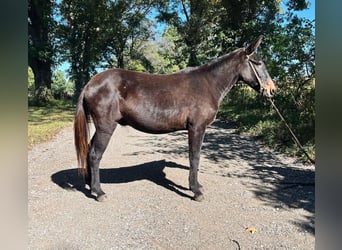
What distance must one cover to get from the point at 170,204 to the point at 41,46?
1352 centimetres

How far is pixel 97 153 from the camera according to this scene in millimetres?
3979

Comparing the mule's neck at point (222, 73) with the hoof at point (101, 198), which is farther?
the mule's neck at point (222, 73)

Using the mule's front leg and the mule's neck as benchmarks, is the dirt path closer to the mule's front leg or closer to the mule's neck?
the mule's front leg

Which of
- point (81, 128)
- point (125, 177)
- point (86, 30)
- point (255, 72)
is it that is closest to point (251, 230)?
point (255, 72)

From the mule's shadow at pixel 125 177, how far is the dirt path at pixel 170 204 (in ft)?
0.05

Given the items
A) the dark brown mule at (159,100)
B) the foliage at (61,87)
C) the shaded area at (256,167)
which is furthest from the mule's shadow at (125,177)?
the foliage at (61,87)

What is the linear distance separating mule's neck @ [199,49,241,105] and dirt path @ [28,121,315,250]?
1475 millimetres

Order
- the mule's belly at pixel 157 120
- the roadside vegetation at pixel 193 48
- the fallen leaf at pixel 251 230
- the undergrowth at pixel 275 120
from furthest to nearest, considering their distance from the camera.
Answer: the roadside vegetation at pixel 193 48 → the undergrowth at pixel 275 120 → the mule's belly at pixel 157 120 → the fallen leaf at pixel 251 230

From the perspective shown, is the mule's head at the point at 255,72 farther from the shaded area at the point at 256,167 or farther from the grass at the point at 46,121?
the grass at the point at 46,121

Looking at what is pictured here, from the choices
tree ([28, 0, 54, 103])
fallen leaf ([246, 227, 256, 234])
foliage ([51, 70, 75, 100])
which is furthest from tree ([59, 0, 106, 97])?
fallen leaf ([246, 227, 256, 234])

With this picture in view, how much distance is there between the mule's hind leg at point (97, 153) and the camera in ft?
12.8

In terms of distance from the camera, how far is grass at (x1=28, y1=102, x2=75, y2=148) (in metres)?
8.23

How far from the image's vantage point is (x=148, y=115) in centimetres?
397
